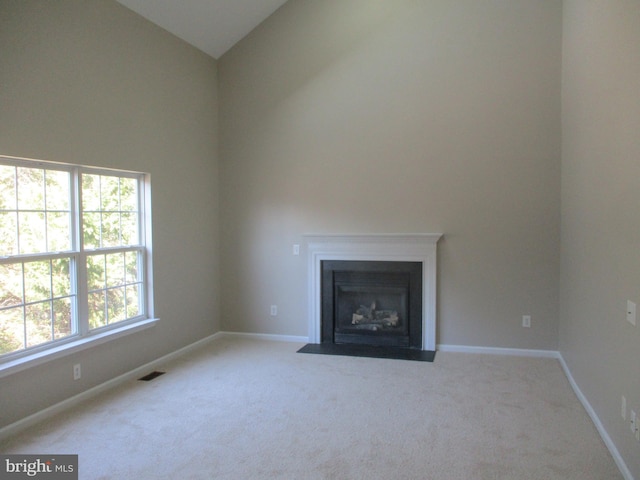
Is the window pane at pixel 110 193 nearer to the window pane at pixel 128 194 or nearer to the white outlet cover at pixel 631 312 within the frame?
the window pane at pixel 128 194

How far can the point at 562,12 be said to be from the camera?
14.8 ft

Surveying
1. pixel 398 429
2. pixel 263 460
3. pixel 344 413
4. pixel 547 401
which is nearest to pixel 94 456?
pixel 263 460

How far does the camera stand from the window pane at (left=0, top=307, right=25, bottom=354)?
3197 mm

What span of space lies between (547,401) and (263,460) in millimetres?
2237

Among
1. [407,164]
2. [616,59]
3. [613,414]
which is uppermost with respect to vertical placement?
[616,59]

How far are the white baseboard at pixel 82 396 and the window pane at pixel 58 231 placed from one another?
3.79ft

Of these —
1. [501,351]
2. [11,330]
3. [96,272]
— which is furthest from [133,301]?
[501,351]

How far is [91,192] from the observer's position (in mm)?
3910

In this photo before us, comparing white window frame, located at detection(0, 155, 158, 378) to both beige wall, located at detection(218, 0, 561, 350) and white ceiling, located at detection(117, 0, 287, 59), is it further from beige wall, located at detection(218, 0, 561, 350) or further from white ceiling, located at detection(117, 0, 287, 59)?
white ceiling, located at detection(117, 0, 287, 59)

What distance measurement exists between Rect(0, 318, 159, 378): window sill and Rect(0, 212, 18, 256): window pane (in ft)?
2.42

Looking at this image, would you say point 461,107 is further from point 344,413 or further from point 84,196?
point 84,196

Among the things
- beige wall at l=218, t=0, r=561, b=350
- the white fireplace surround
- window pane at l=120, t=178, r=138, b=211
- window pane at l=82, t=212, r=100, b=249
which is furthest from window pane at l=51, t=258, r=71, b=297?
the white fireplace surround

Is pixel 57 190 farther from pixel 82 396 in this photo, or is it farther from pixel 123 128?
pixel 82 396

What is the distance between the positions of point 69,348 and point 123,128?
1.87 meters
